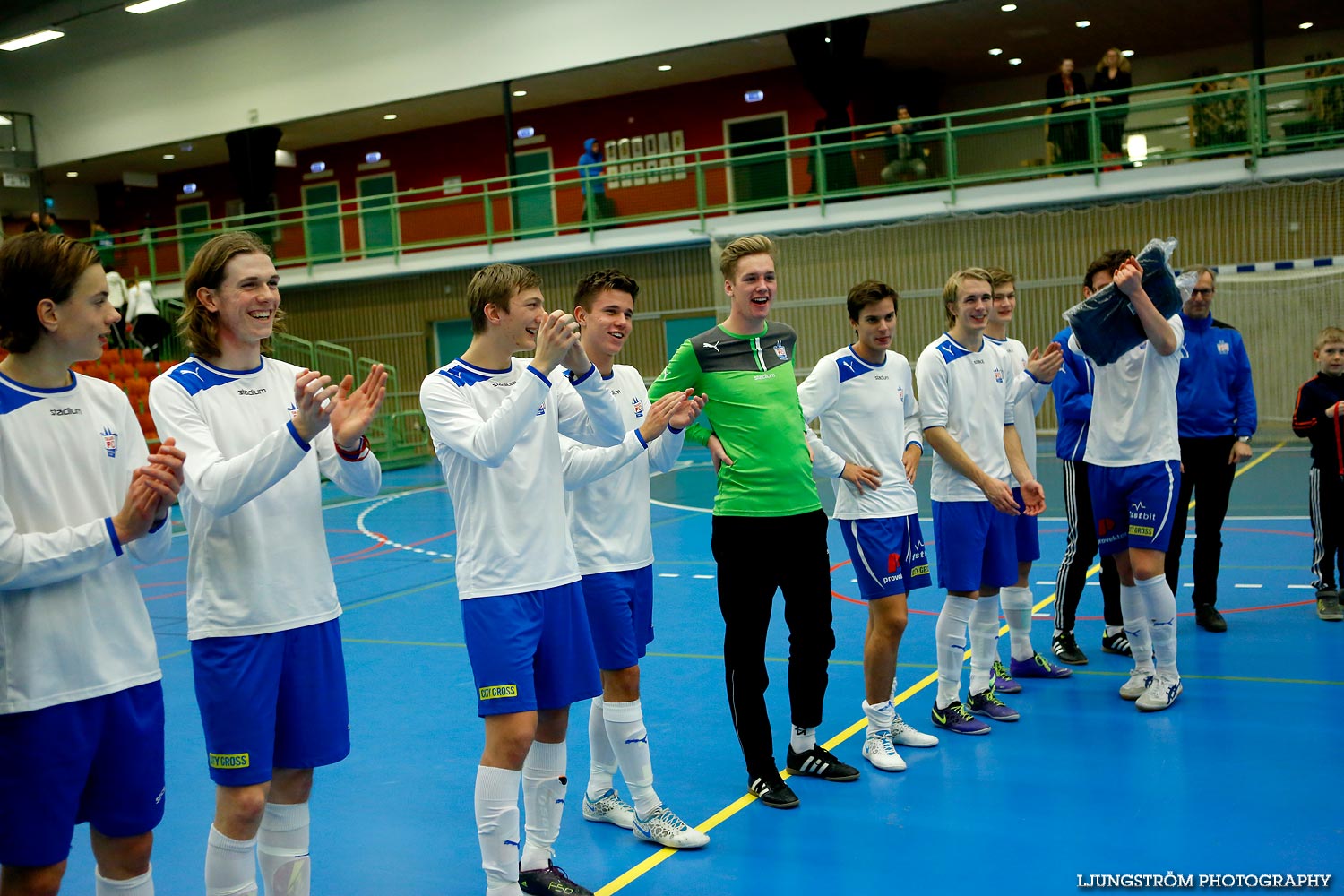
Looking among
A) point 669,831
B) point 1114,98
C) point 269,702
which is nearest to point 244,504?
point 269,702

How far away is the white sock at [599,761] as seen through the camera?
15.3 feet

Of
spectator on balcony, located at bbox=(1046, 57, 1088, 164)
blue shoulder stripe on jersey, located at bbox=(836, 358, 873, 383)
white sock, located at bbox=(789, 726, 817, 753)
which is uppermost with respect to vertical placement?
spectator on balcony, located at bbox=(1046, 57, 1088, 164)

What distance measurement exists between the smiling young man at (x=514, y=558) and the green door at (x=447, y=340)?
22.2 m

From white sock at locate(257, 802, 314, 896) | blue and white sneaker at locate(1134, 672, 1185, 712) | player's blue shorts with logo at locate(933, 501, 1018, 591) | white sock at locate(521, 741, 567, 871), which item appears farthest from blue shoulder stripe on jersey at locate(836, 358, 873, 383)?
white sock at locate(257, 802, 314, 896)

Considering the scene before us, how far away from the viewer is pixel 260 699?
121 inches

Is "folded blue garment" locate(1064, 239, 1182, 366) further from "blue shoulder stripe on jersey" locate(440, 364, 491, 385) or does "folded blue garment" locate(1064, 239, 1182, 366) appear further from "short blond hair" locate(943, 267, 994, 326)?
"blue shoulder stripe on jersey" locate(440, 364, 491, 385)

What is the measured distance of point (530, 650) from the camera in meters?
3.58

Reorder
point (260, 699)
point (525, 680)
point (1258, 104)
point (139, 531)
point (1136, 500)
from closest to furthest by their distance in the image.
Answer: point (139, 531) → point (260, 699) → point (525, 680) → point (1136, 500) → point (1258, 104)

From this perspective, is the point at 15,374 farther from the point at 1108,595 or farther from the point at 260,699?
the point at 1108,595

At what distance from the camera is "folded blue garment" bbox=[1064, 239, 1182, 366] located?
18.0 feet

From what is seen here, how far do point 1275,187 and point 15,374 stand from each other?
1866 cm

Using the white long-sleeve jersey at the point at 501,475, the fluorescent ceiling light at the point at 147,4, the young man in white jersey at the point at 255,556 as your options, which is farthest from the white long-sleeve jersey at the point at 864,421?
the fluorescent ceiling light at the point at 147,4

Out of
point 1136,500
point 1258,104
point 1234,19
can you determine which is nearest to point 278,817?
point 1136,500

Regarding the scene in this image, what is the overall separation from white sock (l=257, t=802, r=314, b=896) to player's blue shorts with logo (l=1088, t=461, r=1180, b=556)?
13.7ft
